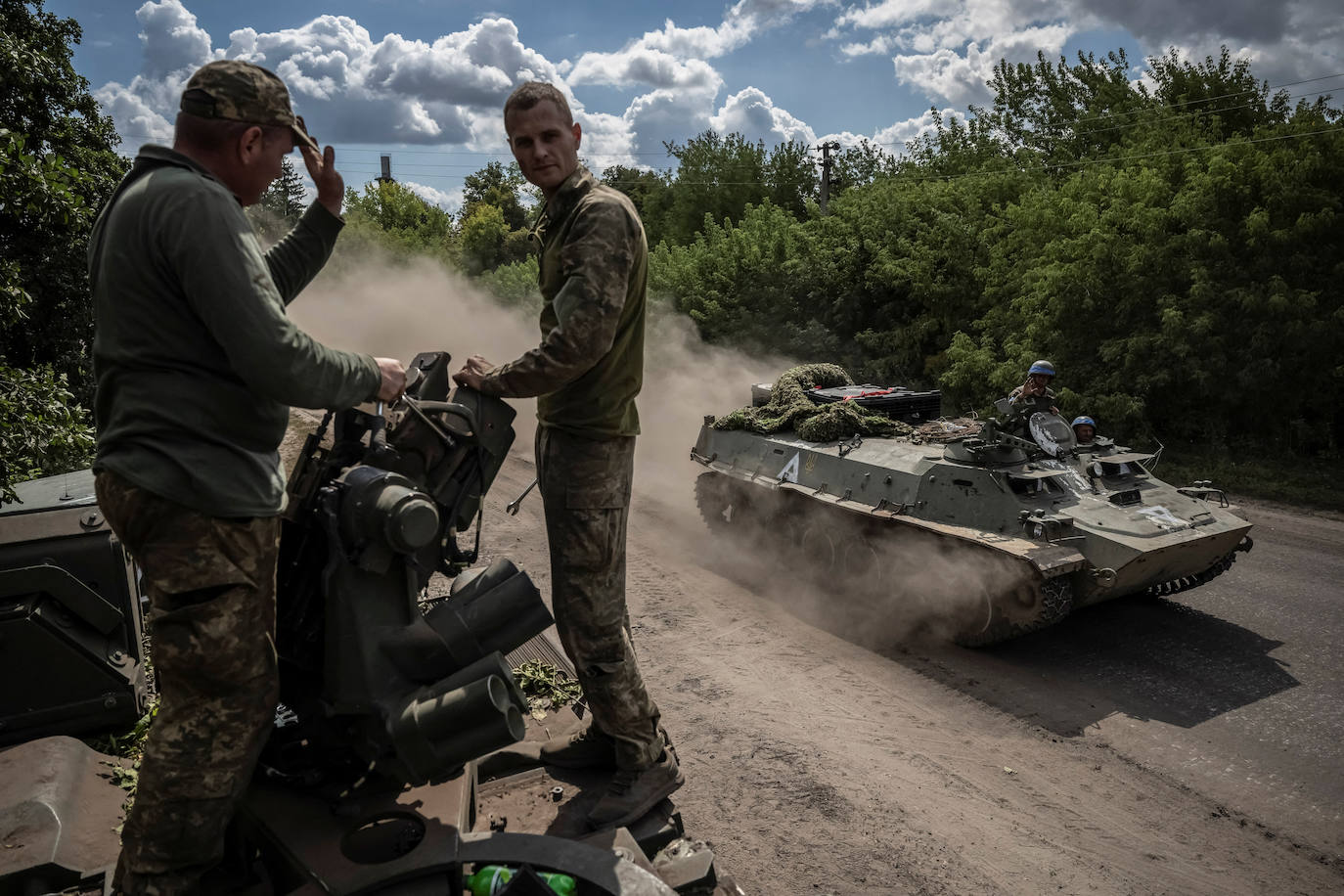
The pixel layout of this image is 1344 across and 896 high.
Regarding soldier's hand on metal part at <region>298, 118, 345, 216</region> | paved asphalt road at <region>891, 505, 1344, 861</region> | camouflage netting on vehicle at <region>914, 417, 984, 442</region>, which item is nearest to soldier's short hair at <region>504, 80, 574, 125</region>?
soldier's hand on metal part at <region>298, 118, 345, 216</region>

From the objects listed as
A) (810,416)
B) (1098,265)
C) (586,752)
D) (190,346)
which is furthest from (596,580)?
(1098,265)

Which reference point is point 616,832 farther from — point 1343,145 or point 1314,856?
point 1343,145

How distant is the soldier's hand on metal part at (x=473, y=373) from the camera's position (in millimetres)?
3008

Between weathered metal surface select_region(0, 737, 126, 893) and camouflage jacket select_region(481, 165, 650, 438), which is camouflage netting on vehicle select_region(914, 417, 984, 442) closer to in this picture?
camouflage jacket select_region(481, 165, 650, 438)

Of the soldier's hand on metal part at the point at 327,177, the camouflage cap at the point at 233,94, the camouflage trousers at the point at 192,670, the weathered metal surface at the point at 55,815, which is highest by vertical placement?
the camouflage cap at the point at 233,94

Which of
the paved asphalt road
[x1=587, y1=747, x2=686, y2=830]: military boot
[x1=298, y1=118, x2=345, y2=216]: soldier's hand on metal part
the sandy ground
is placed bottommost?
the sandy ground

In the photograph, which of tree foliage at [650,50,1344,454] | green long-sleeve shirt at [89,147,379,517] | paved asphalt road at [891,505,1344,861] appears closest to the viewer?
green long-sleeve shirt at [89,147,379,517]

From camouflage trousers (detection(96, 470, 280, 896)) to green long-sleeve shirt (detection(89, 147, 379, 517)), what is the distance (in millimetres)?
76

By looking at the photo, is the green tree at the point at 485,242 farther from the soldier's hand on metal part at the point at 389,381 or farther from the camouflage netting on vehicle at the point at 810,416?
the soldier's hand on metal part at the point at 389,381

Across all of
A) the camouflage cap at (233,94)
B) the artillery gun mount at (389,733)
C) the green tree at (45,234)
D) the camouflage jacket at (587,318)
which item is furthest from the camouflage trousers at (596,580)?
the green tree at (45,234)

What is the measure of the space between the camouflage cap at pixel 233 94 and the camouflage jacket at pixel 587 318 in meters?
0.98

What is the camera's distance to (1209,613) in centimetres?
819

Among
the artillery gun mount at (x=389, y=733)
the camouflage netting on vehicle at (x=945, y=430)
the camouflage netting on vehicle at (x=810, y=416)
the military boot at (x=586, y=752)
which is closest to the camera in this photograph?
the artillery gun mount at (x=389, y=733)

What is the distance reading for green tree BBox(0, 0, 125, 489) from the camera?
16.5ft
